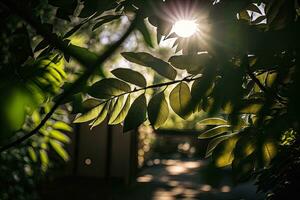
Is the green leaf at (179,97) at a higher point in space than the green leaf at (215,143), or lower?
higher

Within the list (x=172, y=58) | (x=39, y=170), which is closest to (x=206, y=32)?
(x=172, y=58)

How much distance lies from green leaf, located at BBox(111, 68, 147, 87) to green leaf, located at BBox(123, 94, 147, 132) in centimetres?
3

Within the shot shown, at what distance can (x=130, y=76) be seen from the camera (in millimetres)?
799

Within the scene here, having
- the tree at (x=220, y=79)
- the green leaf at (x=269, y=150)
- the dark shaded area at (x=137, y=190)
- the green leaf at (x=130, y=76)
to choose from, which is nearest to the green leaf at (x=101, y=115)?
the tree at (x=220, y=79)

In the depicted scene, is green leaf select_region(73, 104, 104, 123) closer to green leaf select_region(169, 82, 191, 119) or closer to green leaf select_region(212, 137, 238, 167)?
green leaf select_region(169, 82, 191, 119)

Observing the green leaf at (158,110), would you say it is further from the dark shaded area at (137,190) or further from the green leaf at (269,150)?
the dark shaded area at (137,190)

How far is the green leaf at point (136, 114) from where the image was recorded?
76cm

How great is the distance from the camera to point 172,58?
783mm

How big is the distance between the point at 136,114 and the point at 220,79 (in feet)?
0.77

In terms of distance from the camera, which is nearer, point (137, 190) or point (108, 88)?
point (108, 88)

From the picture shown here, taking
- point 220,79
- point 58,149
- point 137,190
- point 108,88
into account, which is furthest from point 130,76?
point 137,190

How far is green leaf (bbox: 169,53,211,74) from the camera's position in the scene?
695 millimetres

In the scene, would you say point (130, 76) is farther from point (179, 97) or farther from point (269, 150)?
point (269, 150)

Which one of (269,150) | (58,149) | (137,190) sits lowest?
(269,150)
